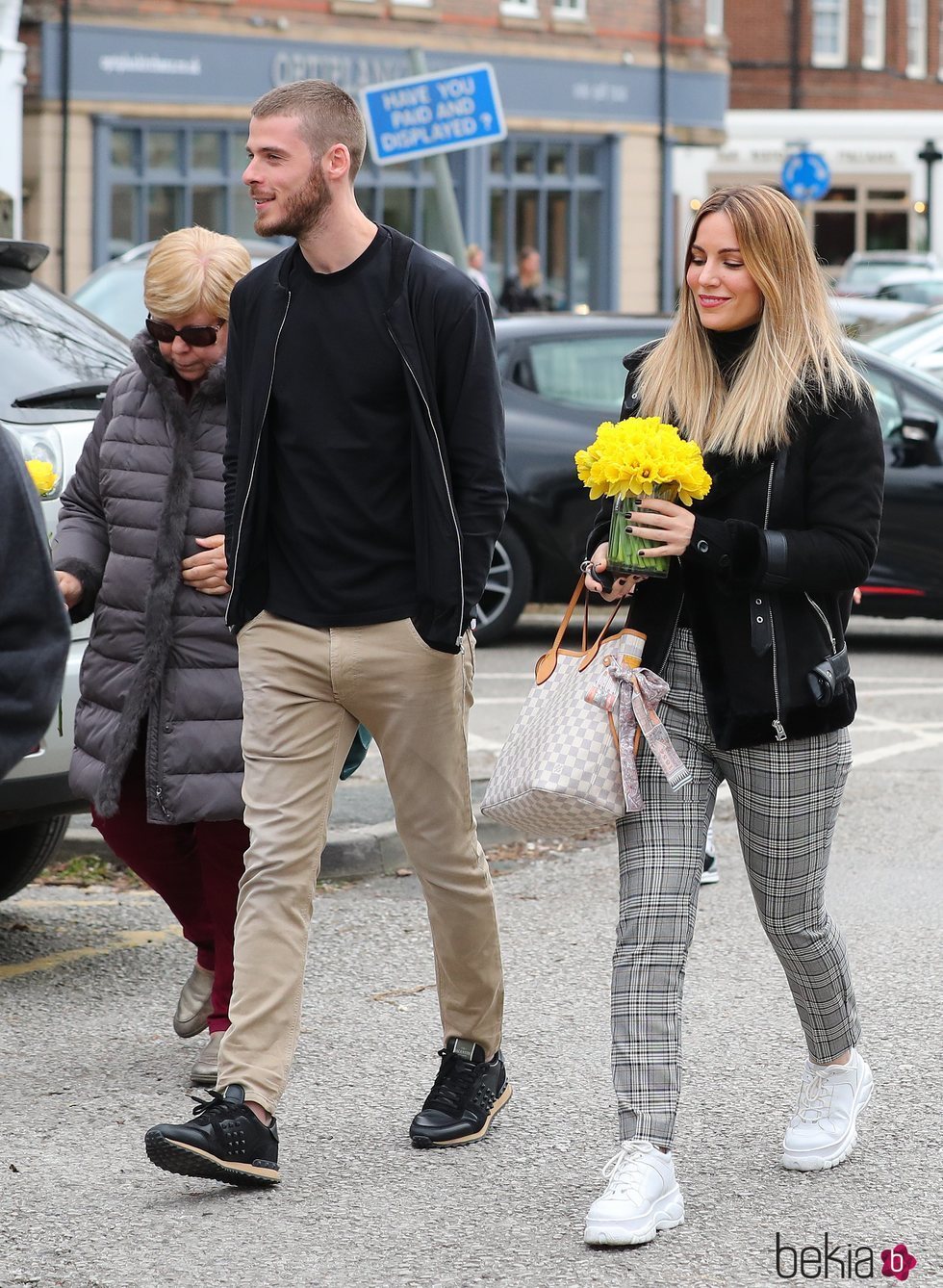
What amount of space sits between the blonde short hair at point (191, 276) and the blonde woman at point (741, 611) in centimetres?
103

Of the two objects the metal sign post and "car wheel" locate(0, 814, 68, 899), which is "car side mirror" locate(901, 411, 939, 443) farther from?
"car wheel" locate(0, 814, 68, 899)

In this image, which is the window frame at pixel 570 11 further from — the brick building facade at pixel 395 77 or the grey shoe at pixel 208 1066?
the grey shoe at pixel 208 1066

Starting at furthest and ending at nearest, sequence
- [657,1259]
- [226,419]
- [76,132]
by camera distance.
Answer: [76,132], [226,419], [657,1259]

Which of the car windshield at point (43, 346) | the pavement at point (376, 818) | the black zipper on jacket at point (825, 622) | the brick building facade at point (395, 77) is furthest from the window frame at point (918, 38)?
the black zipper on jacket at point (825, 622)

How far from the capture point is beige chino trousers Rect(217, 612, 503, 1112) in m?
4.11

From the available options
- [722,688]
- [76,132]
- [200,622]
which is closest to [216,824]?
[200,622]

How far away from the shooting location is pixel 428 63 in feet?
107

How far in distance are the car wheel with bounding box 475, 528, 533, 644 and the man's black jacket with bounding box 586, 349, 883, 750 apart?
7050 millimetres

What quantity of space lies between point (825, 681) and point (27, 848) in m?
2.78

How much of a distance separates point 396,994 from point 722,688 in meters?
1.83

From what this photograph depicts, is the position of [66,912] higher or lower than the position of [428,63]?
lower

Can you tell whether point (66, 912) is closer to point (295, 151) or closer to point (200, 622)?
point (200, 622)

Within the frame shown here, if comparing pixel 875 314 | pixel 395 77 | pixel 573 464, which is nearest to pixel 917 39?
pixel 395 77

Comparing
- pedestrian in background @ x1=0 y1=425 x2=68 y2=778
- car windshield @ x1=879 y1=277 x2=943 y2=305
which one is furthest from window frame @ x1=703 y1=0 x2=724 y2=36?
pedestrian in background @ x1=0 y1=425 x2=68 y2=778
